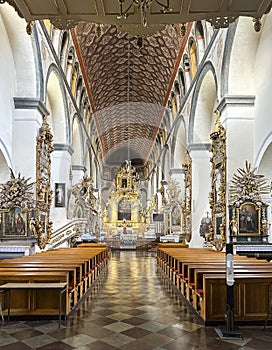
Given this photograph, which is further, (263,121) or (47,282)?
(263,121)

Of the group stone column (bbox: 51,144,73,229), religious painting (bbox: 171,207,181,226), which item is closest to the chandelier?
stone column (bbox: 51,144,73,229)

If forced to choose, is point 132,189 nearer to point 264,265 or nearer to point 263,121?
point 263,121

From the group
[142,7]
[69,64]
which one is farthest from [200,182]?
[142,7]

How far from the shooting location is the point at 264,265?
7.11 m

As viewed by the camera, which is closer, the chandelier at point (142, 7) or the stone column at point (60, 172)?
the chandelier at point (142, 7)

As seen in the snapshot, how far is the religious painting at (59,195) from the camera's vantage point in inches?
638

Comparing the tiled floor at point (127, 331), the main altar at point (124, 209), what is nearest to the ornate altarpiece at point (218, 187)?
the tiled floor at point (127, 331)

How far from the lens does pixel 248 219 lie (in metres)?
10.5

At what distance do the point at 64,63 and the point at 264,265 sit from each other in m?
11.3

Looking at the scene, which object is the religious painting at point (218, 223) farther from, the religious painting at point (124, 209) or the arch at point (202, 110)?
the religious painting at point (124, 209)

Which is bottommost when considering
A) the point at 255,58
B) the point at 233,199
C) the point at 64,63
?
the point at 233,199

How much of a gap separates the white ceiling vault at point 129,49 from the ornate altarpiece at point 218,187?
305 cm

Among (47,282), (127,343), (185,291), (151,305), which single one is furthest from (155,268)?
(127,343)

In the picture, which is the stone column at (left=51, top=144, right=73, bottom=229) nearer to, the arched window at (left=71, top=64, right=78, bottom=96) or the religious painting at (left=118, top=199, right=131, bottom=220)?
the arched window at (left=71, top=64, right=78, bottom=96)
